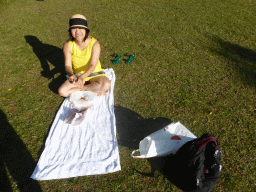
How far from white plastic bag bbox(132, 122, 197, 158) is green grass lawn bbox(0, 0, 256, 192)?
0.30 m

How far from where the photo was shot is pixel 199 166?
1921 millimetres

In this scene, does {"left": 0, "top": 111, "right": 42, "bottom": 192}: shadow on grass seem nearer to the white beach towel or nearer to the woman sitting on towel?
the white beach towel

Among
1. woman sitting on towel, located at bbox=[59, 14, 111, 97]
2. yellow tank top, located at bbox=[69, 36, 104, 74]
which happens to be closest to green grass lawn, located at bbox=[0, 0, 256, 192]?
woman sitting on towel, located at bbox=[59, 14, 111, 97]

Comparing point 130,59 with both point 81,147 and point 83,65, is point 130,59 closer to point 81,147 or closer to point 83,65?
point 83,65

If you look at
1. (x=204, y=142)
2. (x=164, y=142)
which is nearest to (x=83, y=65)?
(x=164, y=142)

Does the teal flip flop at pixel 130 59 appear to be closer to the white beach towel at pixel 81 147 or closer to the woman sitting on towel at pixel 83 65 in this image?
the woman sitting on towel at pixel 83 65

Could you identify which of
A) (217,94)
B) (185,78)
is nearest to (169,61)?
(185,78)

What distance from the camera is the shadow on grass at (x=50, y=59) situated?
3718 mm

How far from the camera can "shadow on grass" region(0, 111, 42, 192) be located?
7.11ft

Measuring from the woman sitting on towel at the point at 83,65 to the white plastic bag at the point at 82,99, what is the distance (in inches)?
5.0

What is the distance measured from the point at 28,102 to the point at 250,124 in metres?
4.38

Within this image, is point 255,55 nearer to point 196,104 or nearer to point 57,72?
point 196,104

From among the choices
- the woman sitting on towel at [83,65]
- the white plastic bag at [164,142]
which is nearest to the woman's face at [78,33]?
the woman sitting on towel at [83,65]

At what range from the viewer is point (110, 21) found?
20.2 ft
